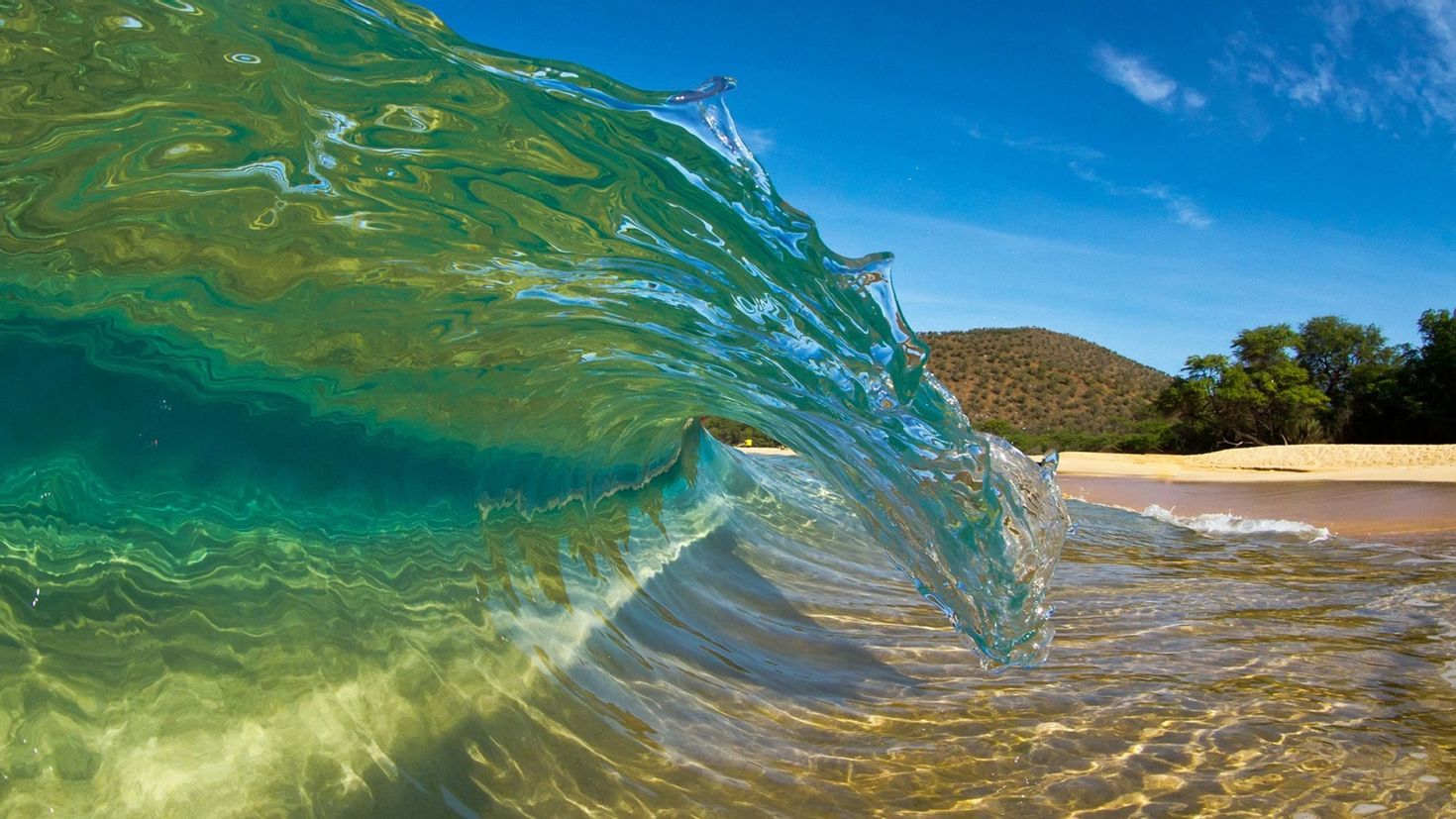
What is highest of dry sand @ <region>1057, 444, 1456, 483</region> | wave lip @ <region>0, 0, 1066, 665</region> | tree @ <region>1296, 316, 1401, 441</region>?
tree @ <region>1296, 316, 1401, 441</region>

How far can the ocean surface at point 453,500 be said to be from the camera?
6.33 feet

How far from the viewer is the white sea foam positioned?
7.84 m

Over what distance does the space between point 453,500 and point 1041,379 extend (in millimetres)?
60422

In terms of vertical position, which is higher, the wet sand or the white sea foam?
the wet sand

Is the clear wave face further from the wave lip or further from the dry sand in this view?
the dry sand

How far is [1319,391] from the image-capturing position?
30.7m

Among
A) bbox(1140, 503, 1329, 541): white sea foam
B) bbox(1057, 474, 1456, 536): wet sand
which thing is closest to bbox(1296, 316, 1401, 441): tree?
bbox(1057, 474, 1456, 536): wet sand

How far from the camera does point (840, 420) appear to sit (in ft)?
10.6

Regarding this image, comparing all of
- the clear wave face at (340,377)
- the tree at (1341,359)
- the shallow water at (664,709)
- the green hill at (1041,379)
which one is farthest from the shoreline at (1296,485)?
the green hill at (1041,379)

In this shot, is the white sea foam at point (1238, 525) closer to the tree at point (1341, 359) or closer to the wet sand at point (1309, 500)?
the wet sand at point (1309, 500)

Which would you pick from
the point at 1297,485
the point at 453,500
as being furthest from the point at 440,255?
the point at 1297,485

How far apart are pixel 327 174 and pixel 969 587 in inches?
93.1

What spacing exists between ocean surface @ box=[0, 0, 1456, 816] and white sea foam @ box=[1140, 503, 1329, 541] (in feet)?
15.4

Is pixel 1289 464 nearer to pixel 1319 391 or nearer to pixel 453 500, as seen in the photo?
pixel 1319 391
